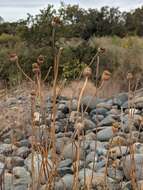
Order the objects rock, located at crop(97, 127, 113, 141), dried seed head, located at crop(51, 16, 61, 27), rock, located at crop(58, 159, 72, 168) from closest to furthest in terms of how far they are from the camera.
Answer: dried seed head, located at crop(51, 16, 61, 27), rock, located at crop(58, 159, 72, 168), rock, located at crop(97, 127, 113, 141)

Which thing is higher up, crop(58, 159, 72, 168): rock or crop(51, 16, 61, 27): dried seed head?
crop(51, 16, 61, 27): dried seed head

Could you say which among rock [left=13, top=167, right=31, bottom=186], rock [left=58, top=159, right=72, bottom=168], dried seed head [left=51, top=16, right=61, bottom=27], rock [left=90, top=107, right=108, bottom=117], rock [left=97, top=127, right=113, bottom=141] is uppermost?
dried seed head [left=51, top=16, right=61, bottom=27]

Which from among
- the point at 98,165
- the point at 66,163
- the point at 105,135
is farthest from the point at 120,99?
the point at 98,165

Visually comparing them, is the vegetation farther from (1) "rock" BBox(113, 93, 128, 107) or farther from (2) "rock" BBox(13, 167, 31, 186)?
(2) "rock" BBox(13, 167, 31, 186)

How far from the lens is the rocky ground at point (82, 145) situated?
10.8 ft

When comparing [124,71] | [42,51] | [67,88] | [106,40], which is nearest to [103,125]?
[67,88]

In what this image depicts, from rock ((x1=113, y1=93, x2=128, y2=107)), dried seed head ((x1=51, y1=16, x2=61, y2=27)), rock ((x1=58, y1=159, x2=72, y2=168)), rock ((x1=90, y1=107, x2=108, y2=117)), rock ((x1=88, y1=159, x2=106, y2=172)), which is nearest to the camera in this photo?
dried seed head ((x1=51, y1=16, x2=61, y2=27))

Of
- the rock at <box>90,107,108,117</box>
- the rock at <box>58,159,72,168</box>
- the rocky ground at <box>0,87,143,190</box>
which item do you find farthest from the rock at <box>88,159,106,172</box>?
the rock at <box>90,107,108,117</box>

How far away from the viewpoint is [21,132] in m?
7.51

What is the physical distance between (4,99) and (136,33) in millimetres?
14583

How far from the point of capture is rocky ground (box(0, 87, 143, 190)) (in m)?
3.31

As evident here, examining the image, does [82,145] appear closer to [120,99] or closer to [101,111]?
[101,111]

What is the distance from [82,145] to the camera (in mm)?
4867

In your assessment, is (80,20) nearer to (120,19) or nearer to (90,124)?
(120,19)
